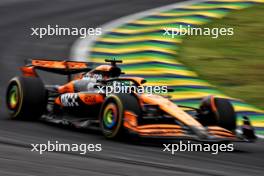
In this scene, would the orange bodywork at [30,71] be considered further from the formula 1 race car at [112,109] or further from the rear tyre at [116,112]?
the rear tyre at [116,112]

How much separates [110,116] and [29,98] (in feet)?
4.95

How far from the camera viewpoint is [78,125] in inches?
407

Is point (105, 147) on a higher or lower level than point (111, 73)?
lower

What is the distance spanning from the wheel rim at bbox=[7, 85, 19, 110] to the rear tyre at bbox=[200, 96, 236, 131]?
2502 millimetres

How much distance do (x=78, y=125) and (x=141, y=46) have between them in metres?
5.21

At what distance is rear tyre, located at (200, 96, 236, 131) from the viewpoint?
32.8 ft

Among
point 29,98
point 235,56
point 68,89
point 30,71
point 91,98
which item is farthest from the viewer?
point 235,56

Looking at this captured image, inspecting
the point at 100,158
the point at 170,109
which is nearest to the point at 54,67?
the point at 170,109

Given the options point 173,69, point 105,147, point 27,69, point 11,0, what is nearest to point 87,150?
point 105,147

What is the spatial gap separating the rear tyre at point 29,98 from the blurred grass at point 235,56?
3285mm

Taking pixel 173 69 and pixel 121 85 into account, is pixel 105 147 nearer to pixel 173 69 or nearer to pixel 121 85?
pixel 121 85

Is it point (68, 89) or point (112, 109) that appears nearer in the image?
point (112, 109)

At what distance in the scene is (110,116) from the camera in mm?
9758

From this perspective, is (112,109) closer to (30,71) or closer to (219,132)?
(219,132)
